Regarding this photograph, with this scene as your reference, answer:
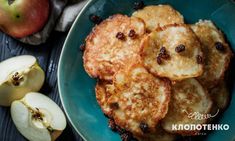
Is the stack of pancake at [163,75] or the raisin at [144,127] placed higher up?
the stack of pancake at [163,75]

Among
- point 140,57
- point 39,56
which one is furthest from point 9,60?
point 140,57

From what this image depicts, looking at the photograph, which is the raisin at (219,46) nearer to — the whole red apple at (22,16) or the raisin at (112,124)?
the raisin at (112,124)

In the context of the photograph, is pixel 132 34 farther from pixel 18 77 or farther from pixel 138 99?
pixel 18 77

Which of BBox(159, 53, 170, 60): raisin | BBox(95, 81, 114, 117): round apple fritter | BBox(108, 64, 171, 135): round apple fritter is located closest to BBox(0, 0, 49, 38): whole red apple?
BBox(95, 81, 114, 117): round apple fritter

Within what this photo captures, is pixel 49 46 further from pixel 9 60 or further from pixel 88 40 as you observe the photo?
pixel 88 40

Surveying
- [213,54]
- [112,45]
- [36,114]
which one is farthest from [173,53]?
[36,114]

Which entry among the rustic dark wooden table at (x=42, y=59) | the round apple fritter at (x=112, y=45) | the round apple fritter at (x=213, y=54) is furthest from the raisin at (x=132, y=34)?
the rustic dark wooden table at (x=42, y=59)
